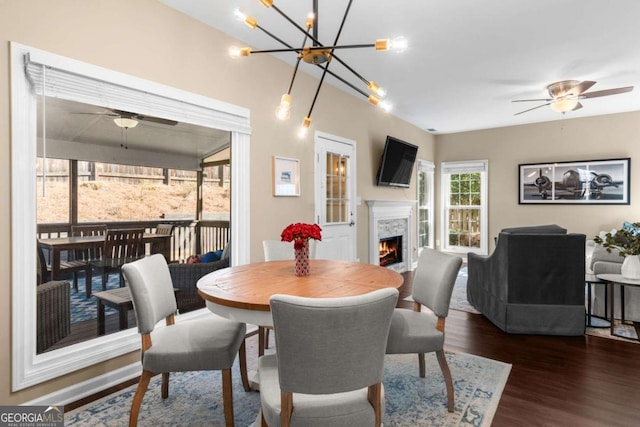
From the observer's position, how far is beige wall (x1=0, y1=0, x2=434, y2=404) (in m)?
1.93

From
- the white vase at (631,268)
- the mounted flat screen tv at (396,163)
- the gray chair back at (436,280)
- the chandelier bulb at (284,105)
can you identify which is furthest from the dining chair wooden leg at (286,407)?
the mounted flat screen tv at (396,163)

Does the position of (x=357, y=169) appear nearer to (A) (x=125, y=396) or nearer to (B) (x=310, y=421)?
(A) (x=125, y=396)

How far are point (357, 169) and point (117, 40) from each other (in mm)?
3347

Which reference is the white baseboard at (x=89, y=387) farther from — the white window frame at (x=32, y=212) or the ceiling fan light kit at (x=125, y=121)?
the ceiling fan light kit at (x=125, y=121)

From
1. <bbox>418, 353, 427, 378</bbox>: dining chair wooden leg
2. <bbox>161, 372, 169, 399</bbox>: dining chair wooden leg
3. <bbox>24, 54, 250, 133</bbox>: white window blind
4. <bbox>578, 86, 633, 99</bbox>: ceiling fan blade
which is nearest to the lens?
<bbox>24, 54, 250, 133</bbox>: white window blind

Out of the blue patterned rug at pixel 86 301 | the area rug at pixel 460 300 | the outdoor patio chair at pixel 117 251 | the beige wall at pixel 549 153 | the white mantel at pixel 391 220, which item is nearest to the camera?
the blue patterned rug at pixel 86 301

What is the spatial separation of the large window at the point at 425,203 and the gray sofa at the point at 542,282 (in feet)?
12.2

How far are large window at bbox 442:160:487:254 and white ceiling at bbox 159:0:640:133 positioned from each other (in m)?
2.34

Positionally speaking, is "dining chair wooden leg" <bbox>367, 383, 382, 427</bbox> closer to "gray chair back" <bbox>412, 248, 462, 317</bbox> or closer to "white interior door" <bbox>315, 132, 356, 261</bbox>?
"gray chair back" <bbox>412, 248, 462, 317</bbox>

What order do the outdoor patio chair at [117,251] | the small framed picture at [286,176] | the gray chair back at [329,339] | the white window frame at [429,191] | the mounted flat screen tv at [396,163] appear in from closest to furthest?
the gray chair back at [329,339] → the outdoor patio chair at [117,251] → the small framed picture at [286,176] → the mounted flat screen tv at [396,163] → the white window frame at [429,191]

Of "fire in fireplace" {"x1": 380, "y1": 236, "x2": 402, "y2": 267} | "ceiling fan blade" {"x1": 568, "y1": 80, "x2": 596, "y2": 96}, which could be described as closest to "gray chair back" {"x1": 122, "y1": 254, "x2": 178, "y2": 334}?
"fire in fireplace" {"x1": 380, "y1": 236, "x2": 402, "y2": 267}

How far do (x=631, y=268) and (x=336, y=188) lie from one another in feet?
10.2

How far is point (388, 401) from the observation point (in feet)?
7.10

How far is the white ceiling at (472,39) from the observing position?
271cm
